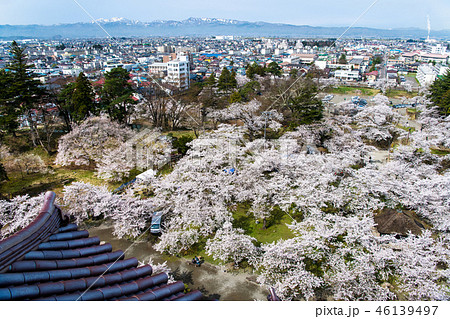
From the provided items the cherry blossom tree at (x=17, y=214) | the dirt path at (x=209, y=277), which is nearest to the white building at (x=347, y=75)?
the dirt path at (x=209, y=277)

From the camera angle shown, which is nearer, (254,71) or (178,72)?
(254,71)

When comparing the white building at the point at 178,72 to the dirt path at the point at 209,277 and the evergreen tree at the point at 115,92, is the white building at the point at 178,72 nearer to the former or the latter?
the evergreen tree at the point at 115,92

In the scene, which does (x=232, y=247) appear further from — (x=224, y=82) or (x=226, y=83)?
(x=224, y=82)

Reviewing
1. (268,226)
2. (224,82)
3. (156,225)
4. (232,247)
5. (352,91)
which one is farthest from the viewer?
(352,91)

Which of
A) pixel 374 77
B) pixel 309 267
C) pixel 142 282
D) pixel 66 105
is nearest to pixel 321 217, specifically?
Result: pixel 309 267

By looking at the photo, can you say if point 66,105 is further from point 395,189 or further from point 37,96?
point 395,189

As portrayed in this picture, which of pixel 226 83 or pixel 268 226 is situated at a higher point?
pixel 226 83

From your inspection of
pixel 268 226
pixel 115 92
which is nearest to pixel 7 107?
pixel 115 92
